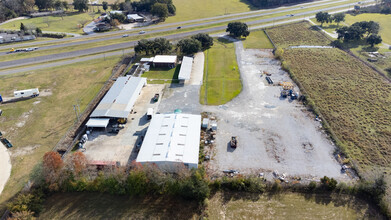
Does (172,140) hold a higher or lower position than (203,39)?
lower

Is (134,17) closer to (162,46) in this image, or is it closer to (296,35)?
(162,46)

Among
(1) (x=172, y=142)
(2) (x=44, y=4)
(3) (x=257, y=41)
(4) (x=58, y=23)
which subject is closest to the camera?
(1) (x=172, y=142)

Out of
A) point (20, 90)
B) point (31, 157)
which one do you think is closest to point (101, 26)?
point (20, 90)

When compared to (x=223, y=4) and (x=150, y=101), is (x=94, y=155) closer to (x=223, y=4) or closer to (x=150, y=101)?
(x=150, y=101)

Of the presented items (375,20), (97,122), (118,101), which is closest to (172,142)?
(97,122)

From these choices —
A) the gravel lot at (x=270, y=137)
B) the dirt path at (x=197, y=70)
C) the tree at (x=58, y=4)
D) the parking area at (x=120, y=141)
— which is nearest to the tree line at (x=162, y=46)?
the dirt path at (x=197, y=70)

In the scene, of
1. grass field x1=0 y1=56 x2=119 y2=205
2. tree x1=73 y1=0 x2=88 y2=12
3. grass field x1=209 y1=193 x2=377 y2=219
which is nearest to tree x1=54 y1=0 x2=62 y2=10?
tree x1=73 y1=0 x2=88 y2=12
